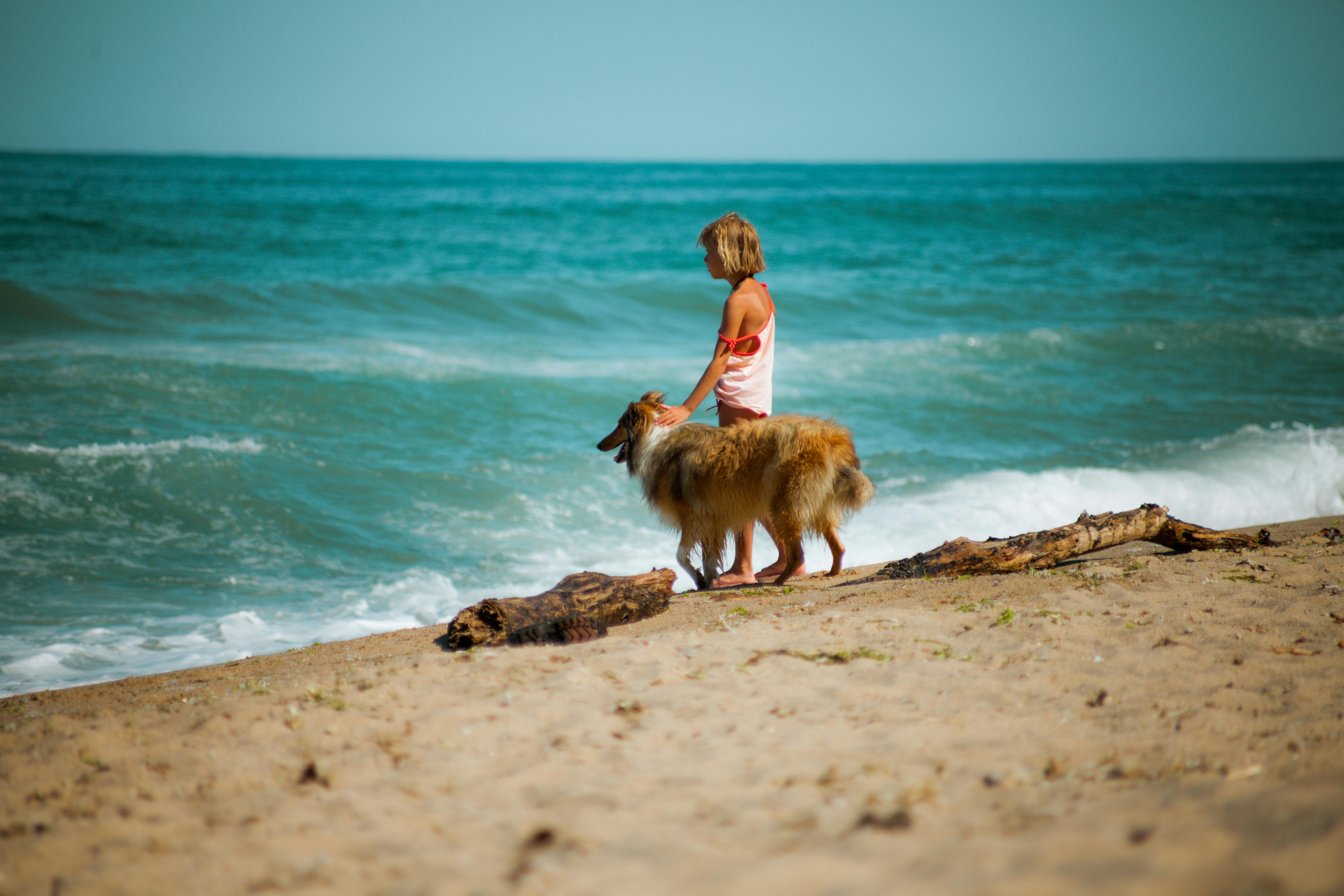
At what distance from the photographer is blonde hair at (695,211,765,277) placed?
5.55 m

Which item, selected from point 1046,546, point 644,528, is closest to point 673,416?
point 1046,546

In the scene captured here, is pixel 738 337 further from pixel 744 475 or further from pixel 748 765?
pixel 748 765

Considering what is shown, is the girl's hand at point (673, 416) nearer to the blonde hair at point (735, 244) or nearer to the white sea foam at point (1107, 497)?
the blonde hair at point (735, 244)

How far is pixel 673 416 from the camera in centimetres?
577

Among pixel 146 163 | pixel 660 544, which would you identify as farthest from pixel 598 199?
pixel 146 163

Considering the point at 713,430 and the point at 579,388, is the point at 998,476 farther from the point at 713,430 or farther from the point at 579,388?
the point at 579,388

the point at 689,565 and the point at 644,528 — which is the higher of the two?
the point at 689,565

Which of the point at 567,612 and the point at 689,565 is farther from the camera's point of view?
the point at 689,565

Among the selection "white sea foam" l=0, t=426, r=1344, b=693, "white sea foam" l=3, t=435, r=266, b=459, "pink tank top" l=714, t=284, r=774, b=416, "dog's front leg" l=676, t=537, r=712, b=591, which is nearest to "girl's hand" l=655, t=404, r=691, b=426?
"pink tank top" l=714, t=284, r=774, b=416

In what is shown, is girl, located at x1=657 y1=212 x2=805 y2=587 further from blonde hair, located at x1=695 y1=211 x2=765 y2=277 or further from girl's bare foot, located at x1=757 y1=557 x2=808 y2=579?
girl's bare foot, located at x1=757 y1=557 x2=808 y2=579

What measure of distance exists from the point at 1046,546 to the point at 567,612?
3.40 metres

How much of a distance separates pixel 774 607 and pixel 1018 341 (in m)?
14.5

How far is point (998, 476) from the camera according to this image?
9.84 metres

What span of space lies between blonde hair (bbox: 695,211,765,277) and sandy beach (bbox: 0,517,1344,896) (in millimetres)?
2417
